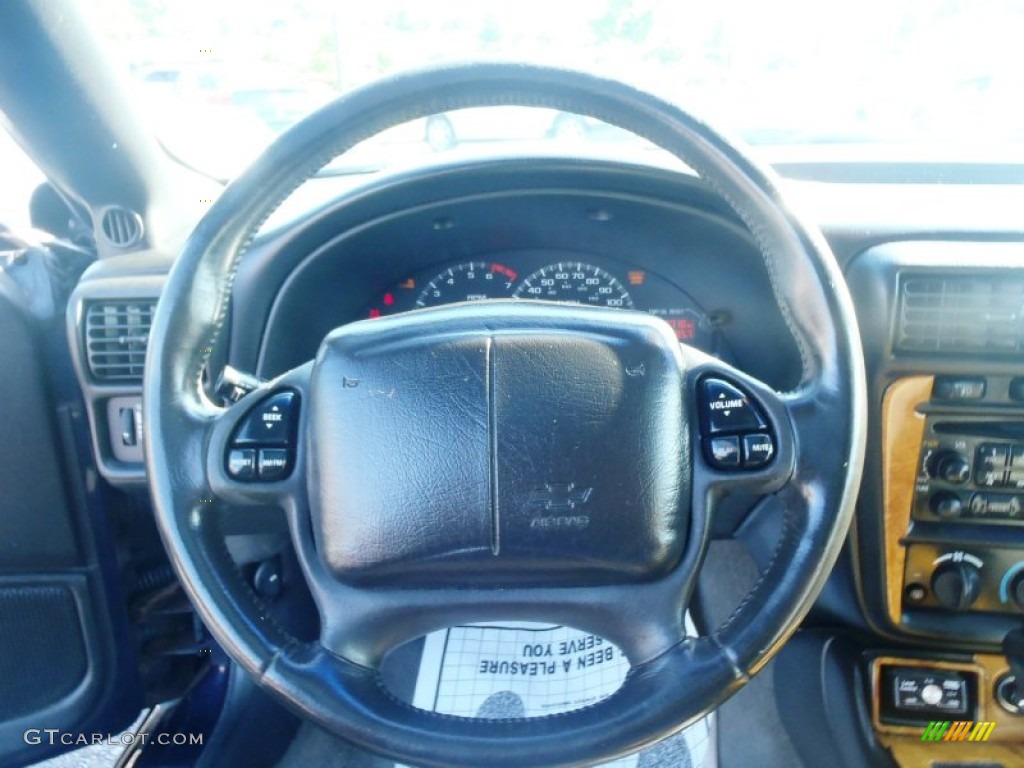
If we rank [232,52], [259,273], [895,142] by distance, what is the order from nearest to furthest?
[259,273], [895,142], [232,52]

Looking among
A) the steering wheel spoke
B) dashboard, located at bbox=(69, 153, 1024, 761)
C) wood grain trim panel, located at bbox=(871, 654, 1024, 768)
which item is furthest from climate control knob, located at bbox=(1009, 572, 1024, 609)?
the steering wheel spoke

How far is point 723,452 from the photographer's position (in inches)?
38.0

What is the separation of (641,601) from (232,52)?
1.96m

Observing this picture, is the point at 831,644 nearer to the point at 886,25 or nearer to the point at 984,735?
the point at 984,735

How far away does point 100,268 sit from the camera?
149 centimetres

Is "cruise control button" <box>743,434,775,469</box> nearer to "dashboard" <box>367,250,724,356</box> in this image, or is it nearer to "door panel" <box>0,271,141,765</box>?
"dashboard" <box>367,250,724,356</box>

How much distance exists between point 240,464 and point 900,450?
0.92m

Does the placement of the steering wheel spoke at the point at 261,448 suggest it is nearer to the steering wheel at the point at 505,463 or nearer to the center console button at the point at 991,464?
the steering wheel at the point at 505,463

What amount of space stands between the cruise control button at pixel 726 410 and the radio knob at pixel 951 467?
0.50 metres

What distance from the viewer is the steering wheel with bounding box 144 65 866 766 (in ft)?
2.94

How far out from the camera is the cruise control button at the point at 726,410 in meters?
0.96

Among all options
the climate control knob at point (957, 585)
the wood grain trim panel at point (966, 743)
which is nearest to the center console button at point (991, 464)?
Result: the climate control knob at point (957, 585)

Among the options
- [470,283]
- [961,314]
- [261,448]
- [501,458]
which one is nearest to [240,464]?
[261,448]

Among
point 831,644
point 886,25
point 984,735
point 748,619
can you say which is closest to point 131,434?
point 748,619
